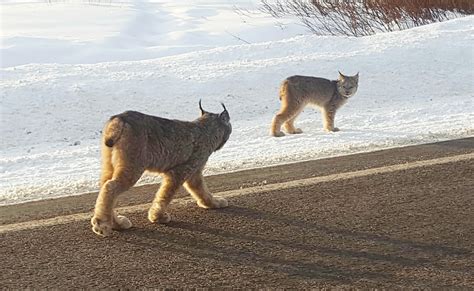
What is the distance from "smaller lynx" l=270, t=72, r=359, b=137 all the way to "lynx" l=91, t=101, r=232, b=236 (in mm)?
3816

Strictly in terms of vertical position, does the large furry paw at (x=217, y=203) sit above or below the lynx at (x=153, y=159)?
below

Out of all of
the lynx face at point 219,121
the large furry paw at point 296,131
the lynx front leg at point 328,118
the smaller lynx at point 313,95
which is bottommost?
the large furry paw at point 296,131

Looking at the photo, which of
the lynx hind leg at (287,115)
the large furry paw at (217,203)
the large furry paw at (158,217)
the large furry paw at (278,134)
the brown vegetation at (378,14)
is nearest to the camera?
the large furry paw at (158,217)

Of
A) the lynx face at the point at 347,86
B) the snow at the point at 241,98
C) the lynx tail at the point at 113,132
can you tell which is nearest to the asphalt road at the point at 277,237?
the lynx tail at the point at 113,132

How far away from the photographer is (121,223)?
17.6 feet

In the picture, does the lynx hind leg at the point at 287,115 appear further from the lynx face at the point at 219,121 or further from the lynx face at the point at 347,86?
the lynx face at the point at 219,121

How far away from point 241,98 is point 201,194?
5116mm

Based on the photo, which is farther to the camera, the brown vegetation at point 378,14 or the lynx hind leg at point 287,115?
the brown vegetation at point 378,14

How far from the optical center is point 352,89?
10.7 m

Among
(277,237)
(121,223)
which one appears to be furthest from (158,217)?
(277,237)

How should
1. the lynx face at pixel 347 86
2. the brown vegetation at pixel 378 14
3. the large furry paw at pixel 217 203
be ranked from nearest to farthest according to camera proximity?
the large furry paw at pixel 217 203 → the lynx face at pixel 347 86 → the brown vegetation at pixel 378 14

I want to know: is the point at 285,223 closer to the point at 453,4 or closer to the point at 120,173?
the point at 120,173

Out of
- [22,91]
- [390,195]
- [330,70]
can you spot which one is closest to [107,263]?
[390,195]

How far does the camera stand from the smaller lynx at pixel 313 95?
9976 millimetres
